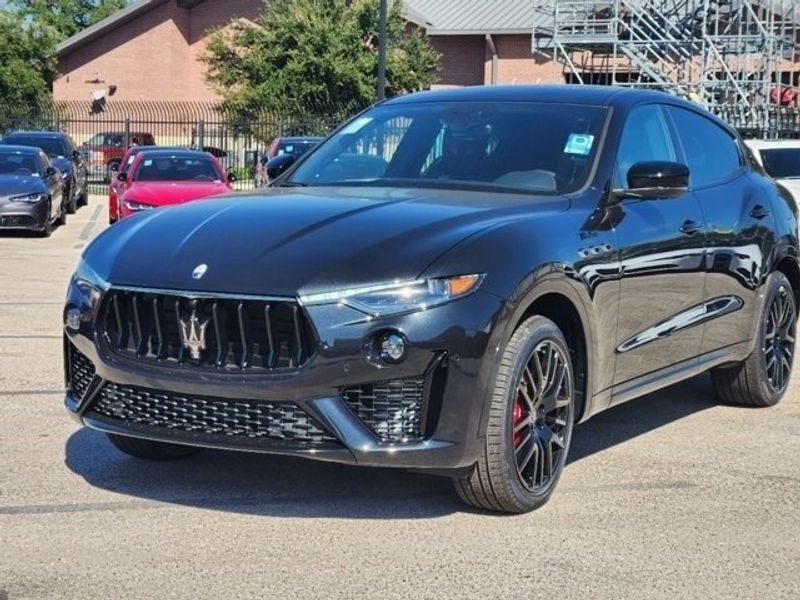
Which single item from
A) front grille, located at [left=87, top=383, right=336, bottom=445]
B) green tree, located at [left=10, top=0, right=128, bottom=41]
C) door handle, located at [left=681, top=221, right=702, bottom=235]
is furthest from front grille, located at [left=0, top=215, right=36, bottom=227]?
green tree, located at [left=10, top=0, right=128, bottom=41]

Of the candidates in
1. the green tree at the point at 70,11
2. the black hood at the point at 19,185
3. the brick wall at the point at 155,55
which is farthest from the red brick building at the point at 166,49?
the black hood at the point at 19,185

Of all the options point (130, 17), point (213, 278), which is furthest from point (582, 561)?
point (130, 17)

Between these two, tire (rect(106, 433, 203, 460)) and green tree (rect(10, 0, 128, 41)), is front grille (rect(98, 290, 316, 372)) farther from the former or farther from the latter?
green tree (rect(10, 0, 128, 41))

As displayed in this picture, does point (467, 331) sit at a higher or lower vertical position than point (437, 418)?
higher

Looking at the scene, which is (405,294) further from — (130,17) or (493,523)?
(130,17)

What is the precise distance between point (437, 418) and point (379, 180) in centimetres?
177

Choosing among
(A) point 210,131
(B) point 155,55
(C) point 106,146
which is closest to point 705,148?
(A) point 210,131

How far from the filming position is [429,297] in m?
4.81

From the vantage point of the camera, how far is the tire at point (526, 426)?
16.5 feet

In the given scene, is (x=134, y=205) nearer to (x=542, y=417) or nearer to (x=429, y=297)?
(x=542, y=417)

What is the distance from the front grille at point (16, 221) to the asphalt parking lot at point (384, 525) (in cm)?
1283

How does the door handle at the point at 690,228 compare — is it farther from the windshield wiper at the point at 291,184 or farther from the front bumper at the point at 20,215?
the front bumper at the point at 20,215

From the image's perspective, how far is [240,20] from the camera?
43.2m

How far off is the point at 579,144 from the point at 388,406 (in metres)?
1.95
